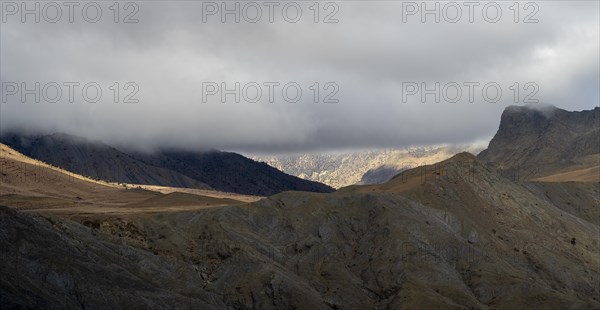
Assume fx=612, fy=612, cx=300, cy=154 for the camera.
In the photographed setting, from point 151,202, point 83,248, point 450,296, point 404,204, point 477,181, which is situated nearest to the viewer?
→ point 83,248

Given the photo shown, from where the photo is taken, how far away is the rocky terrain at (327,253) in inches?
2382

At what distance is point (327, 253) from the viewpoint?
80.7 metres

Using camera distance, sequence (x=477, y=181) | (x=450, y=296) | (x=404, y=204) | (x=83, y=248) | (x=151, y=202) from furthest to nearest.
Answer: (x=151, y=202) → (x=477, y=181) → (x=404, y=204) → (x=450, y=296) → (x=83, y=248)

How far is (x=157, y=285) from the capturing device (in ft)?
218

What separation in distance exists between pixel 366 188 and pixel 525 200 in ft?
87.2

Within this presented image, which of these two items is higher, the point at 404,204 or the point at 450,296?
the point at 404,204

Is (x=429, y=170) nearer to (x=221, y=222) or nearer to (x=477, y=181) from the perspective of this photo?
(x=477, y=181)

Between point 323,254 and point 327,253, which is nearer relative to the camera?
point 323,254

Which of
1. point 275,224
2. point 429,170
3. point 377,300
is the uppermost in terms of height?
point 429,170

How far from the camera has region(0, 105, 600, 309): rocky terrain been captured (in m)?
60.5

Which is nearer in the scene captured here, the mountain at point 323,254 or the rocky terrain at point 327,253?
the rocky terrain at point 327,253

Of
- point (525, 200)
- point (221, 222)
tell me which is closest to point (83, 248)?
point (221, 222)

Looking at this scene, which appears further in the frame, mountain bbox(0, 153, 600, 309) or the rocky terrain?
mountain bbox(0, 153, 600, 309)

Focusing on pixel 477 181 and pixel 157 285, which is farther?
pixel 477 181
